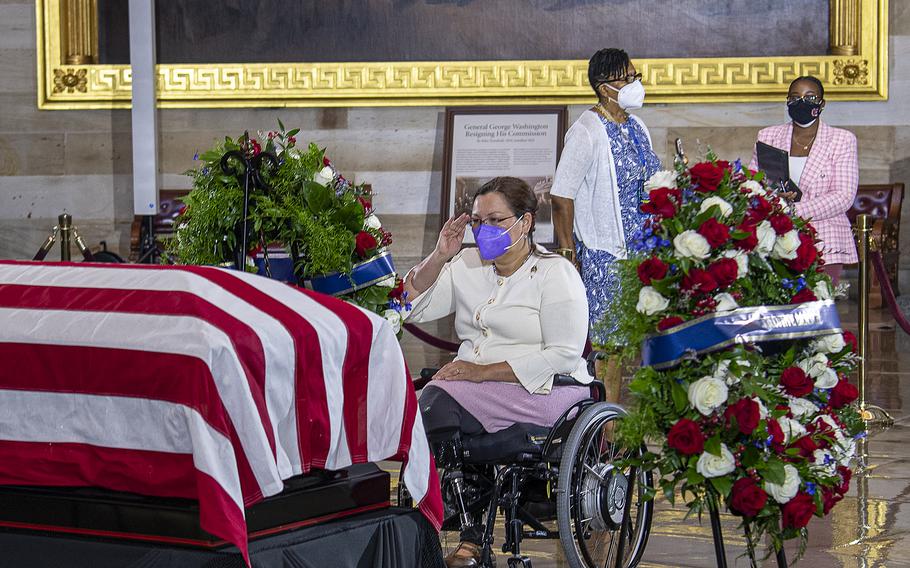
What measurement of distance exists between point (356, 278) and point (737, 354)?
1379mm

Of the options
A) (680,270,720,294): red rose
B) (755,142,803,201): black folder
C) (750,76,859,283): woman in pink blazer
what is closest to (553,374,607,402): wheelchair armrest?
Answer: (680,270,720,294): red rose

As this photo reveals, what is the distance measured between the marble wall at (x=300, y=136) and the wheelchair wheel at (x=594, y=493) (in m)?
8.19

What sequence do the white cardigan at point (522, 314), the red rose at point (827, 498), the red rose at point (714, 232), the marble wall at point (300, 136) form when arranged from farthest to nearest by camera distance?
the marble wall at point (300, 136) → the white cardigan at point (522, 314) → the red rose at point (827, 498) → the red rose at point (714, 232)

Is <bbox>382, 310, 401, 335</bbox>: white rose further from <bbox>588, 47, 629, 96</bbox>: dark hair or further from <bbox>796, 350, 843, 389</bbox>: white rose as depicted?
<bbox>588, 47, 629, 96</bbox>: dark hair

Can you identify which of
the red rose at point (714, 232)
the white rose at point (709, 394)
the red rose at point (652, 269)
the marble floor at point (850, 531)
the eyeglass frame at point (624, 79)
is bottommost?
the marble floor at point (850, 531)

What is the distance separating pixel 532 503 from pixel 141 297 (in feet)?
5.99

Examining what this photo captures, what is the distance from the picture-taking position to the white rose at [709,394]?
11.8 feet

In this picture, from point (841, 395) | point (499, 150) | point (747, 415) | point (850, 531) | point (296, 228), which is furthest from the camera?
point (499, 150)

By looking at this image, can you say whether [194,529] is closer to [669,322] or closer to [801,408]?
[669,322]

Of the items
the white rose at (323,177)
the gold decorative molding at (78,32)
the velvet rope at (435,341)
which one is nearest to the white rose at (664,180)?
the white rose at (323,177)

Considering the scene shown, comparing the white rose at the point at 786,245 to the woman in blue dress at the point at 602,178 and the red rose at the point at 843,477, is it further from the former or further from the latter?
the woman in blue dress at the point at 602,178

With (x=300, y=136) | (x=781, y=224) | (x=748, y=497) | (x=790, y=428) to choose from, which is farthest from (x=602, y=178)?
(x=300, y=136)

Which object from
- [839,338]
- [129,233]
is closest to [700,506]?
[839,338]

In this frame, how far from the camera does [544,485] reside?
464 cm
